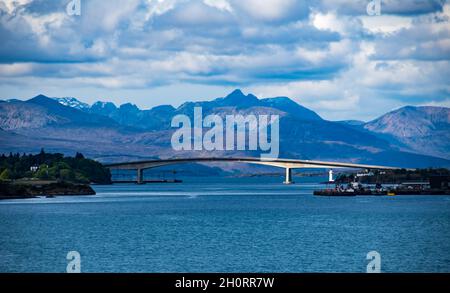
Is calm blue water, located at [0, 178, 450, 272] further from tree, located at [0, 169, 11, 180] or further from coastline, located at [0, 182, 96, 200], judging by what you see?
tree, located at [0, 169, 11, 180]

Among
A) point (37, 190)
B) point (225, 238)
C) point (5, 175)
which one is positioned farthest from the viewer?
point (5, 175)

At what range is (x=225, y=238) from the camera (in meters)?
80.5

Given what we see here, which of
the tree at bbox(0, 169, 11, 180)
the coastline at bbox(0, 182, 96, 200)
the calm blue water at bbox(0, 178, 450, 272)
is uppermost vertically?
the tree at bbox(0, 169, 11, 180)

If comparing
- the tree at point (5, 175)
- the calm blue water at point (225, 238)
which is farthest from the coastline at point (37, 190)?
the calm blue water at point (225, 238)

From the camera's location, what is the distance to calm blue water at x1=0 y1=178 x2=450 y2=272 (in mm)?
63031

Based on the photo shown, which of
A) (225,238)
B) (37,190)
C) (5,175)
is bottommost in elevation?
(225,238)

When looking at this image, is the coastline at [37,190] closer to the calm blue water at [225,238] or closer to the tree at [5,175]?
the tree at [5,175]

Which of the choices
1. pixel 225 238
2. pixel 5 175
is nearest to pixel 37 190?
pixel 5 175

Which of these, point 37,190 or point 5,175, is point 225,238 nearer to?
point 37,190

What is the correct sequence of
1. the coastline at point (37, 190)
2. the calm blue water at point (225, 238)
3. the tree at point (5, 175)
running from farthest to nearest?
the tree at point (5, 175) → the coastline at point (37, 190) → the calm blue water at point (225, 238)

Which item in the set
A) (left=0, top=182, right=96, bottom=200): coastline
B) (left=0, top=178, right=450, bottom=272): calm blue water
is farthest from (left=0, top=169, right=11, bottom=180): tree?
(left=0, top=178, right=450, bottom=272): calm blue water

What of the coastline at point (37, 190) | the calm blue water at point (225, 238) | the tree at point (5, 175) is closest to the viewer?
the calm blue water at point (225, 238)

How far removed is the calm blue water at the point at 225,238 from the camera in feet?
207
